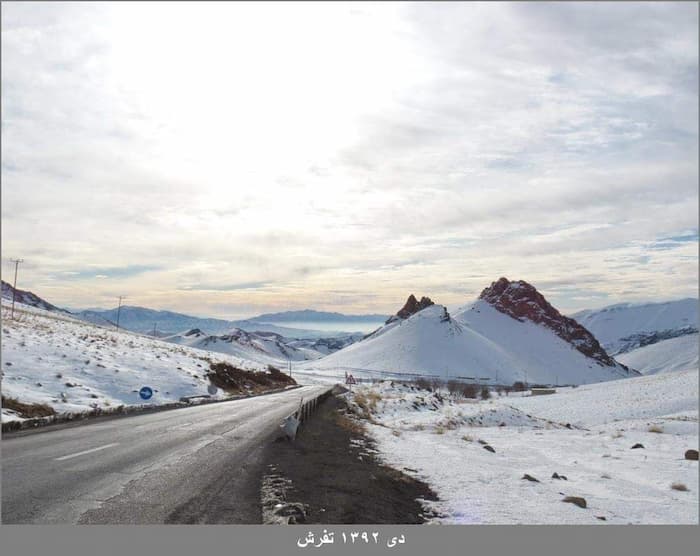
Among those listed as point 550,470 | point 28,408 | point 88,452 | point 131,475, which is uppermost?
point 131,475

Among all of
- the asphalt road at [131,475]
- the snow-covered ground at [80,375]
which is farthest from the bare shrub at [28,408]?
the asphalt road at [131,475]

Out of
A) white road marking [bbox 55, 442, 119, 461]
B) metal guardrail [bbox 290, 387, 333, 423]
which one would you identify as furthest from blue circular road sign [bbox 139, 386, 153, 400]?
white road marking [bbox 55, 442, 119, 461]

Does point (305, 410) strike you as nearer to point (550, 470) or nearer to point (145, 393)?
point (145, 393)

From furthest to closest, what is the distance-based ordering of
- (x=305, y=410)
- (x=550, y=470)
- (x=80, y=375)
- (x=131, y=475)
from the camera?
1. (x=80, y=375)
2. (x=305, y=410)
3. (x=550, y=470)
4. (x=131, y=475)

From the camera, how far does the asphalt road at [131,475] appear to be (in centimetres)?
802

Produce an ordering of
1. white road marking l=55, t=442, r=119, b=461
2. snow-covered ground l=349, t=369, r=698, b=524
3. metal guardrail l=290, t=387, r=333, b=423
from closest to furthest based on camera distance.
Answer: snow-covered ground l=349, t=369, r=698, b=524
white road marking l=55, t=442, r=119, b=461
metal guardrail l=290, t=387, r=333, b=423

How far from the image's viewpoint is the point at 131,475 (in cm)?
1070

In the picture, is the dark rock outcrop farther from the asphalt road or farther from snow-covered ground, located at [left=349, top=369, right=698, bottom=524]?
the asphalt road

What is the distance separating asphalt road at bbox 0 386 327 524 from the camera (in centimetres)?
802

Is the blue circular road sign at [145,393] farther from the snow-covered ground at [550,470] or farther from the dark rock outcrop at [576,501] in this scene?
the dark rock outcrop at [576,501]

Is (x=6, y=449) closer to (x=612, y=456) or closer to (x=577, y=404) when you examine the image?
(x=612, y=456)

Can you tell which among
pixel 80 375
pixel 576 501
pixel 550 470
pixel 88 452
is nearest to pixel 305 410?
pixel 80 375

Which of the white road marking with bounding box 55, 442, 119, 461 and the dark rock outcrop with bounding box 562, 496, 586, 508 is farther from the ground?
the dark rock outcrop with bounding box 562, 496, 586, 508
